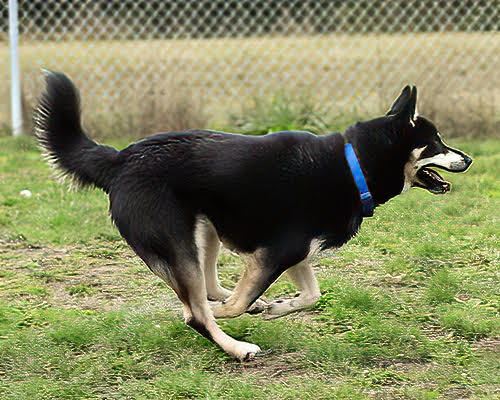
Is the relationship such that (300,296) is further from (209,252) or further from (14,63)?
(14,63)

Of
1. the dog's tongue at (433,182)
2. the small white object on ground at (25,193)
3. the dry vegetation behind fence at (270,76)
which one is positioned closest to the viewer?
the dog's tongue at (433,182)

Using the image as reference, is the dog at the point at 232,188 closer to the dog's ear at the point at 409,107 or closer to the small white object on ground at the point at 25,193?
the dog's ear at the point at 409,107

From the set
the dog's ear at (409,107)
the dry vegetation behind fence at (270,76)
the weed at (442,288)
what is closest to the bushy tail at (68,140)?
the dog's ear at (409,107)

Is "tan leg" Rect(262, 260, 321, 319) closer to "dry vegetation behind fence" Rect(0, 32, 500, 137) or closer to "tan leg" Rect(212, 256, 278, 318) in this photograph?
"tan leg" Rect(212, 256, 278, 318)

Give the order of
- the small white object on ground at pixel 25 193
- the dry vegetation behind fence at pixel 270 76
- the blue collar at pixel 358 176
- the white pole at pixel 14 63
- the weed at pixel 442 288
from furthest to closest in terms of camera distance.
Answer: the white pole at pixel 14 63 < the dry vegetation behind fence at pixel 270 76 < the small white object on ground at pixel 25 193 < the weed at pixel 442 288 < the blue collar at pixel 358 176

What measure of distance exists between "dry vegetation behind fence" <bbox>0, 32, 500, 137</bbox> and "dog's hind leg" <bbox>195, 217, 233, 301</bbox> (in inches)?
155

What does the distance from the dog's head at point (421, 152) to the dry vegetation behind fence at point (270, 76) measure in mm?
4004

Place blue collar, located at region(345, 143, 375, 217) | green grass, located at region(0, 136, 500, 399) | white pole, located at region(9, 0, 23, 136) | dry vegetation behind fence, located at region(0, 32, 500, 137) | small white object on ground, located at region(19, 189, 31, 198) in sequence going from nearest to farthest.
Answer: green grass, located at region(0, 136, 500, 399), blue collar, located at region(345, 143, 375, 217), small white object on ground, located at region(19, 189, 31, 198), dry vegetation behind fence, located at region(0, 32, 500, 137), white pole, located at region(9, 0, 23, 136)

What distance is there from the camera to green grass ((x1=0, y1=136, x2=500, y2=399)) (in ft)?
9.81

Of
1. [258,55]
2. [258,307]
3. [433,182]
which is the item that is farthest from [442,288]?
[258,55]

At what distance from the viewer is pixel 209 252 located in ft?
11.2

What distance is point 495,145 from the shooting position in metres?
7.00

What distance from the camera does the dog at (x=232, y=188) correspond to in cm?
314

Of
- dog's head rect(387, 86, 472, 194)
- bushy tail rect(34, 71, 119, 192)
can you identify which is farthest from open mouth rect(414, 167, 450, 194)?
bushy tail rect(34, 71, 119, 192)
